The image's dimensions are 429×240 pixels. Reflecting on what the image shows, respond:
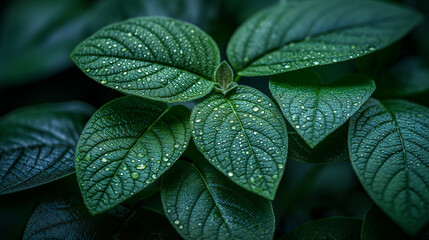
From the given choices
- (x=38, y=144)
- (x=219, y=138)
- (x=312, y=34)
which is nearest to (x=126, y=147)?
(x=219, y=138)

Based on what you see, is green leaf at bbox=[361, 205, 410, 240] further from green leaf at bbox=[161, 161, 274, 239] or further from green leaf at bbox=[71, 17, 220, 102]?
green leaf at bbox=[71, 17, 220, 102]

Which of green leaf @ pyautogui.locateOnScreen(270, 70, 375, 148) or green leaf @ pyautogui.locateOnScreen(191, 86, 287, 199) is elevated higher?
green leaf @ pyautogui.locateOnScreen(270, 70, 375, 148)

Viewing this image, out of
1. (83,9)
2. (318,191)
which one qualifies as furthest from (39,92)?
(318,191)

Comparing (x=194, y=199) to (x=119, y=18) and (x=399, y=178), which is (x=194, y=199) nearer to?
(x=399, y=178)

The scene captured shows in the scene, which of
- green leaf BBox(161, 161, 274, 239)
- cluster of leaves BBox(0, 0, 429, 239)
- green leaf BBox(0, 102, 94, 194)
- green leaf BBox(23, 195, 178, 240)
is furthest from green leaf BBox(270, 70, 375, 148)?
green leaf BBox(0, 102, 94, 194)

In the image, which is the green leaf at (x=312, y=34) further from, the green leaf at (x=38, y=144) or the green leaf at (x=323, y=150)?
the green leaf at (x=38, y=144)

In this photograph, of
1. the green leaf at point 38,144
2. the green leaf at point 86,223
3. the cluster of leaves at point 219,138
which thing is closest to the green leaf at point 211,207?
the cluster of leaves at point 219,138

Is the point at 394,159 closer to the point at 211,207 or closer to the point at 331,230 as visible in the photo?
the point at 331,230
